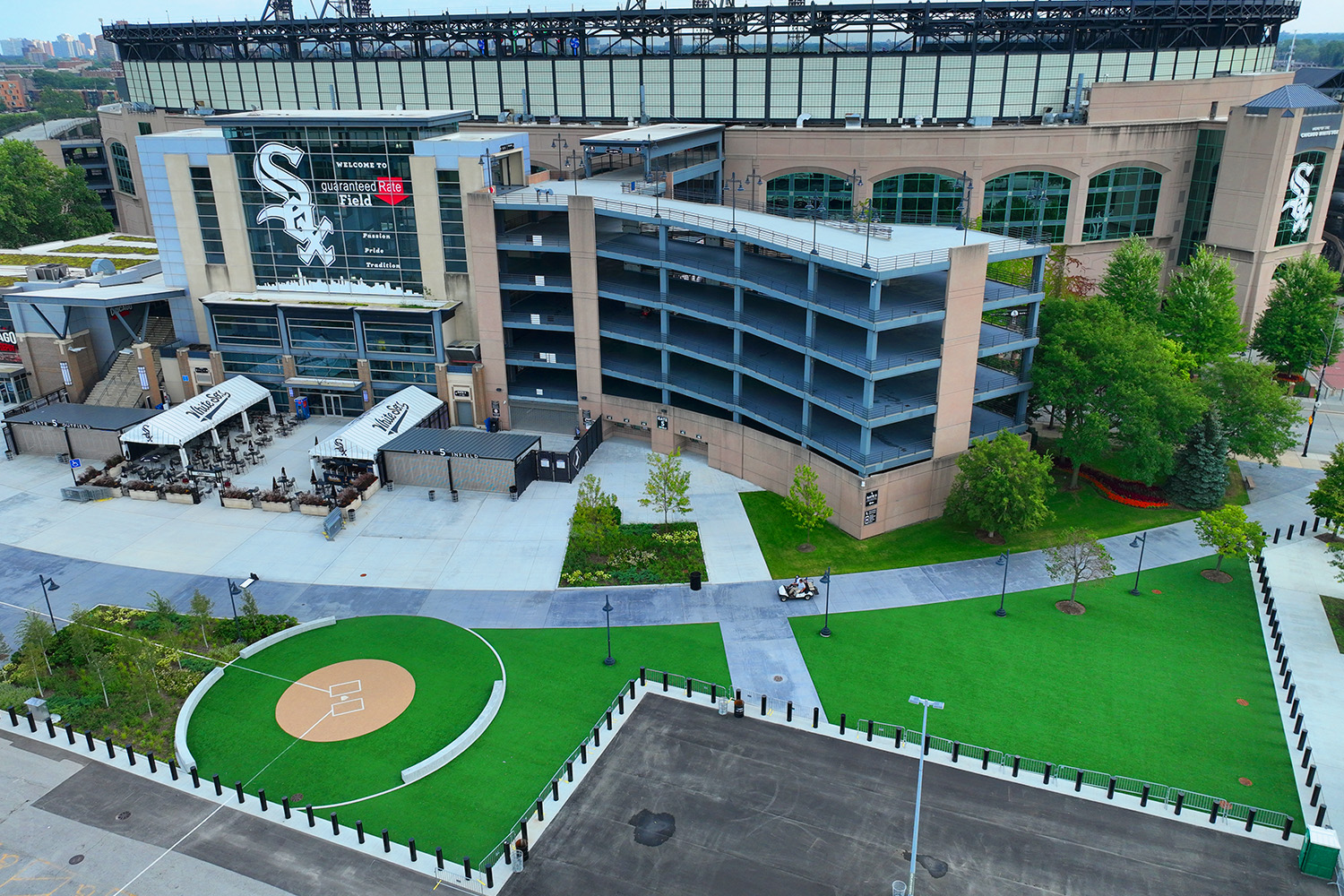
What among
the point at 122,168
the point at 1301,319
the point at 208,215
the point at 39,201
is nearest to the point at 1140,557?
the point at 1301,319

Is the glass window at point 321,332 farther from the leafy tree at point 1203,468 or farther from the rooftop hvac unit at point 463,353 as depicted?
the leafy tree at point 1203,468

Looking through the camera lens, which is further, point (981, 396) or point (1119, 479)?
point (1119, 479)

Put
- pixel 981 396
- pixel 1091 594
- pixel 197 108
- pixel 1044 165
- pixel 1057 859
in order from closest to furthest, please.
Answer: pixel 1057 859, pixel 1091 594, pixel 981 396, pixel 1044 165, pixel 197 108

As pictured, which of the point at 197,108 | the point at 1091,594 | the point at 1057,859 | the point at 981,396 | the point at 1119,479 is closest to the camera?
the point at 1057,859

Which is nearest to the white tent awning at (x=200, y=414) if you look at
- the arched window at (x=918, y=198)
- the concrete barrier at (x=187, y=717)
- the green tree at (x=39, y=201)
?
the concrete barrier at (x=187, y=717)

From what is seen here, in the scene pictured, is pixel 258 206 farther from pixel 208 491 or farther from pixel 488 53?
pixel 488 53

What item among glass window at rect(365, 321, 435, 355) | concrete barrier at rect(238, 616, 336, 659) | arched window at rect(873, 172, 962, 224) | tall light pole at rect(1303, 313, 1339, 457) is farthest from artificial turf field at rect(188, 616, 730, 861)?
tall light pole at rect(1303, 313, 1339, 457)

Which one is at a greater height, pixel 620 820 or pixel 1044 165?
pixel 1044 165

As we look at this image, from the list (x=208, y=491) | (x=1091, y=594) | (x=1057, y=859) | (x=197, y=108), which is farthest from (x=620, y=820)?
(x=197, y=108)
